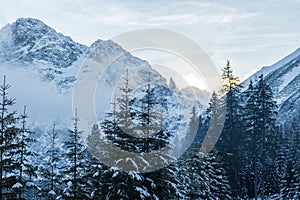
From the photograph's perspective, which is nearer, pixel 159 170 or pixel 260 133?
pixel 159 170

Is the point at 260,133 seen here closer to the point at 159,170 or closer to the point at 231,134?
the point at 231,134

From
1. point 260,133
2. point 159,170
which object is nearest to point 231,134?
point 260,133

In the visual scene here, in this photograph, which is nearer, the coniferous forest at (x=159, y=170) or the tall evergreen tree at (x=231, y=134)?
the coniferous forest at (x=159, y=170)

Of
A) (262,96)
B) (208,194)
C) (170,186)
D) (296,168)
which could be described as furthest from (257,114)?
(170,186)

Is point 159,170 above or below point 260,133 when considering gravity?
below

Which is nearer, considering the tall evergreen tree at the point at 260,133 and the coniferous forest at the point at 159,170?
the coniferous forest at the point at 159,170

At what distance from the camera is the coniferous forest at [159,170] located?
78.9 feet

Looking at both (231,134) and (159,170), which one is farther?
(231,134)

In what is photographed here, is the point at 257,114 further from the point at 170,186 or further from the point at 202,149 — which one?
the point at 170,186

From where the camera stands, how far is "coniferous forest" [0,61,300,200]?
947 inches

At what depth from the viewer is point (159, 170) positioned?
82.8 ft

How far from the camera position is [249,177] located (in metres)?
44.7

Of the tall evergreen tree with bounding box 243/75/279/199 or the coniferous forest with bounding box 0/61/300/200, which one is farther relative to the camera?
the tall evergreen tree with bounding box 243/75/279/199

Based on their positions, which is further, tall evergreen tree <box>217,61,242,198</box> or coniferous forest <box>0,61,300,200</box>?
tall evergreen tree <box>217,61,242,198</box>
